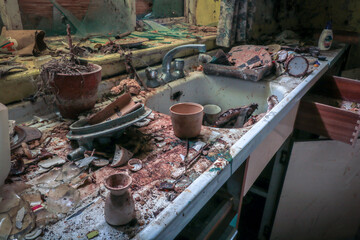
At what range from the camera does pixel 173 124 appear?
93cm

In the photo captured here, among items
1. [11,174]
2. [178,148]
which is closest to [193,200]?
[178,148]

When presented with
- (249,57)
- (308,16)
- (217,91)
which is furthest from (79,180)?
(308,16)

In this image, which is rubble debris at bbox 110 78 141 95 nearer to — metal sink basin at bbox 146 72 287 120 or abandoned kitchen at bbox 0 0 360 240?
abandoned kitchen at bbox 0 0 360 240

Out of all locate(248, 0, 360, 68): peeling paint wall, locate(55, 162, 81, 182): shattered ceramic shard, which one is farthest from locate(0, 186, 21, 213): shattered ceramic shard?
locate(248, 0, 360, 68): peeling paint wall

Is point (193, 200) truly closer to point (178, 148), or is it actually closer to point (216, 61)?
point (178, 148)

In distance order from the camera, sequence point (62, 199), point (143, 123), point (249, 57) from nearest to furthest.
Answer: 1. point (62, 199)
2. point (143, 123)
3. point (249, 57)

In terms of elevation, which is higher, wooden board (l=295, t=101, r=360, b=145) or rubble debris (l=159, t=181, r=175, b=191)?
rubble debris (l=159, t=181, r=175, b=191)

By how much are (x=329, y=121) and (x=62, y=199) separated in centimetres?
156

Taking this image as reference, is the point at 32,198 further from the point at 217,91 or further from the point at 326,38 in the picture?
the point at 326,38

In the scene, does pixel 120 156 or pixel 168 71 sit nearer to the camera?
pixel 120 156

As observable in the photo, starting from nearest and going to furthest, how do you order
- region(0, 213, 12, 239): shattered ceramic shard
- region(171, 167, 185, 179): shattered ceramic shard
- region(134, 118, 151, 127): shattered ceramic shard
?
region(0, 213, 12, 239): shattered ceramic shard → region(171, 167, 185, 179): shattered ceramic shard → region(134, 118, 151, 127): shattered ceramic shard

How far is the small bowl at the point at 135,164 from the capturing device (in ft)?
2.55

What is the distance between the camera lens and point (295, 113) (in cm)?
166

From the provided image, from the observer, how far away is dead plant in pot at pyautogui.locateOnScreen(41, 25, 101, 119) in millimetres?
920
